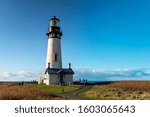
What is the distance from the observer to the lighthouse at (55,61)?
42.7m

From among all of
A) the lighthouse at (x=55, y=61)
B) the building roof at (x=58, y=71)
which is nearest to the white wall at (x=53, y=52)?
the lighthouse at (x=55, y=61)

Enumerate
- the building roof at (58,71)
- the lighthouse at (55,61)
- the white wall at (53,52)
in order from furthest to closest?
the white wall at (53,52)
the lighthouse at (55,61)
the building roof at (58,71)

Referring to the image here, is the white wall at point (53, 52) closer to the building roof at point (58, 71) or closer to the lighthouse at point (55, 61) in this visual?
the lighthouse at point (55, 61)

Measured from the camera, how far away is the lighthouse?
140 ft

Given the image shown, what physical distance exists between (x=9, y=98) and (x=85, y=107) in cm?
516

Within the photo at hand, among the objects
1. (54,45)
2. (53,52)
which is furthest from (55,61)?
(54,45)

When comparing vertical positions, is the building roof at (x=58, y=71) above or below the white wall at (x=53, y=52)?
below

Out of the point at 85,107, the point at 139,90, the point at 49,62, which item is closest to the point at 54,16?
the point at 49,62

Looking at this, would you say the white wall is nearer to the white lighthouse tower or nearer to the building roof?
the white lighthouse tower

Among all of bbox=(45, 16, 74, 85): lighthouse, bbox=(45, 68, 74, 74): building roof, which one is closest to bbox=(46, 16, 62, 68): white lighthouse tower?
bbox=(45, 16, 74, 85): lighthouse

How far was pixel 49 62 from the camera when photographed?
4388cm

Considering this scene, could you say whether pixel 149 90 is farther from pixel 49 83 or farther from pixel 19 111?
pixel 49 83

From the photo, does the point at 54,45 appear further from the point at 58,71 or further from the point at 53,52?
the point at 58,71

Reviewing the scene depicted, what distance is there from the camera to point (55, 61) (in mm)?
43750
